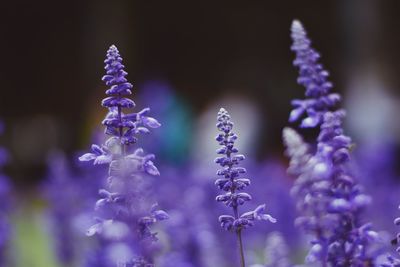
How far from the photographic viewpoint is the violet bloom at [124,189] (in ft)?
7.11

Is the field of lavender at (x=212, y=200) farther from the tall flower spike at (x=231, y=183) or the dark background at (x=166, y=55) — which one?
the dark background at (x=166, y=55)

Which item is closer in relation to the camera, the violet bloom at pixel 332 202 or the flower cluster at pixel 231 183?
the violet bloom at pixel 332 202

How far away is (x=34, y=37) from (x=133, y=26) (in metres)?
2.32

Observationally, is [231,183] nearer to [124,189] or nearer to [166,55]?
[124,189]

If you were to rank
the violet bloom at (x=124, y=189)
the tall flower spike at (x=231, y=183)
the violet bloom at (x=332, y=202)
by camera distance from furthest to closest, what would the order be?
the tall flower spike at (x=231, y=183) → the violet bloom at (x=332, y=202) → the violet bloom at (x=124, y=189)

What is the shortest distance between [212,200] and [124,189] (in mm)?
4958

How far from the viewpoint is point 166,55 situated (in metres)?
18.2

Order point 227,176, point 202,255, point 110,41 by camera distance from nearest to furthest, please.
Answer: point 227,176, point 202,255, point 110,41

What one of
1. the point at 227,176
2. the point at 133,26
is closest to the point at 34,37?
the point at 133,26

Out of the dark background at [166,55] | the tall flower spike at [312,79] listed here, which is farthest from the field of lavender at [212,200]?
the dark background at [166,55]

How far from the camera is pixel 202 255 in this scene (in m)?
4.44

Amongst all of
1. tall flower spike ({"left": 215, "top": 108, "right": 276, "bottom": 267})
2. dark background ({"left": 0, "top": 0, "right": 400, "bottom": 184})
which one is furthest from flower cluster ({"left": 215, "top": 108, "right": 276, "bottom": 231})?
dark background ({"left": 0, "top": 0, "right": 400, "bottom": 184})

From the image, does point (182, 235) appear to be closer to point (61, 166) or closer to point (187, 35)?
point (61, 166)

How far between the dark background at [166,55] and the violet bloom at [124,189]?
14873 mm
